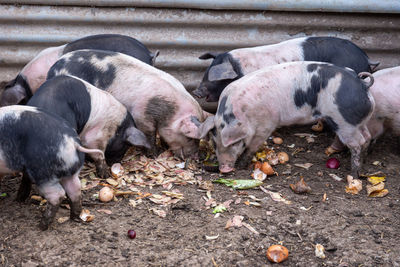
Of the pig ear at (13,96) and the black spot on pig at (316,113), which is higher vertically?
the black spot on pig at (316,113)

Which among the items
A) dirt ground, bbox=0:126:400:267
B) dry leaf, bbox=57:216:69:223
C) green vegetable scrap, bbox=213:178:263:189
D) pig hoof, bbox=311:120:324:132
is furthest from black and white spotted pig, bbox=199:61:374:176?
dry leaf, bbox=57:216:69:223

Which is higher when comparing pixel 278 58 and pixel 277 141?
pixel 278 58

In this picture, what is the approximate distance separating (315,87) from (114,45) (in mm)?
2092

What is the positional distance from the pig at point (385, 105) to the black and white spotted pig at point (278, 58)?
1.27 feet

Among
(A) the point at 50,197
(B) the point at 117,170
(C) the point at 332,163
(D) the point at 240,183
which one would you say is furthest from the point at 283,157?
(A) the point at 50,197

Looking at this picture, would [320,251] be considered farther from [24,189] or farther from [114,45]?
[114,45]

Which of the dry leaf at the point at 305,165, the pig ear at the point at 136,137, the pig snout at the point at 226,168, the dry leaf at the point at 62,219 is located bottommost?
the dry leaf at the point at 305,165

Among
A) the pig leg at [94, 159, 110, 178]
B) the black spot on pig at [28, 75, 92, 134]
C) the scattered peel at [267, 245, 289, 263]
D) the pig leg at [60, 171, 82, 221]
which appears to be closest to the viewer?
the scattered peel at [267, 245, 289, 263]

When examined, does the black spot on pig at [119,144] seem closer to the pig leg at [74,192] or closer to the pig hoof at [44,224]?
the pig leg at [74,192]

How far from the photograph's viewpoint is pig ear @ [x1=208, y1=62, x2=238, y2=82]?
546cm

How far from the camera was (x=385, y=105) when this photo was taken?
510cm

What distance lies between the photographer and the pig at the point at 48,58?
214 inches

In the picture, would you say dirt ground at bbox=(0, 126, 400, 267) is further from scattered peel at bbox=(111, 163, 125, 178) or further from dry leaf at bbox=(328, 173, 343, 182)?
scattered peel at bbox=(111, 163, 125, 178)

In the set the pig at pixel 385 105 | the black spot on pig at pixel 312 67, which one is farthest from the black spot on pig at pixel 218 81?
the pig at pixel 385 105
